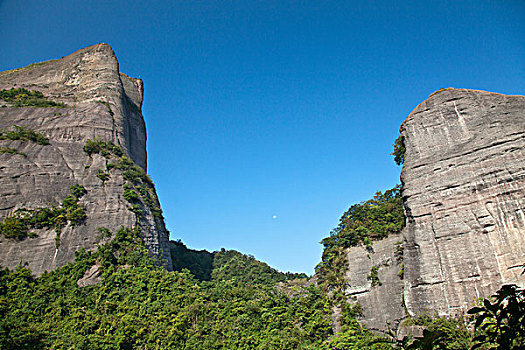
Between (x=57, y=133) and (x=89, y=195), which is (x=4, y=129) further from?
(x=89, y=195)

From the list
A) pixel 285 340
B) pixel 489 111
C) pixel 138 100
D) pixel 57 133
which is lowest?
pixel 285 340

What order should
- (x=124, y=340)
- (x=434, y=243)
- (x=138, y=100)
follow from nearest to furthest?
(x=434, y=243) → (x=124, y=340) → (x=138, y=100)

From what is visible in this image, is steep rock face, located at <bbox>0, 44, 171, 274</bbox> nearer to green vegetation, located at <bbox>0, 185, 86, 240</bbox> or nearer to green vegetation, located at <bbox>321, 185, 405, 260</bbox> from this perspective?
green vegetation, located at <bbox>0, 185, 86, 240</bbox>

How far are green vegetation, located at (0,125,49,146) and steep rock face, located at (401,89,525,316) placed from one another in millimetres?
31441

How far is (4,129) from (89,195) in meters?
11.6

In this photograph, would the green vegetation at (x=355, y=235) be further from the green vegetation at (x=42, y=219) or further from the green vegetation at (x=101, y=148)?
the green vegetation at (x=101, y=148)

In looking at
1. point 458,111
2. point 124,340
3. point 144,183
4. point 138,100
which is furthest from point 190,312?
point 138,100

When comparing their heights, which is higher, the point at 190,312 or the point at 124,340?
the point at 190,312

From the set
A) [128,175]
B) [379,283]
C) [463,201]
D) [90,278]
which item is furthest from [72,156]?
[463,201]

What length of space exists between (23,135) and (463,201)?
116 ft

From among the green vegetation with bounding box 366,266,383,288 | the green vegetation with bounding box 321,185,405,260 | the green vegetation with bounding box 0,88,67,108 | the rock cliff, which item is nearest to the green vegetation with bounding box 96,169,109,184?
the green vegetation with bounding box 0,88,67,108

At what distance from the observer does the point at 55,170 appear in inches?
1286

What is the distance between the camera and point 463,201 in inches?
675

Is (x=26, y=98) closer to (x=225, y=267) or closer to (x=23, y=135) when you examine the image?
(x=23, y=135)
